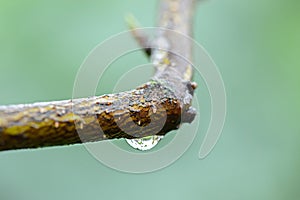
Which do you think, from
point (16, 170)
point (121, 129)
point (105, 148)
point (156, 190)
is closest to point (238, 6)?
point (156, 190)

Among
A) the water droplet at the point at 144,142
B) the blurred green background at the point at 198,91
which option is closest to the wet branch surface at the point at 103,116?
the water droplet at the point at 144,142

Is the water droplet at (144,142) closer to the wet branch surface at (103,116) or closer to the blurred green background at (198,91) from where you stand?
the wet branch surface at (103,116)

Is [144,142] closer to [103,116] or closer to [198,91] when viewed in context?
[103,116]

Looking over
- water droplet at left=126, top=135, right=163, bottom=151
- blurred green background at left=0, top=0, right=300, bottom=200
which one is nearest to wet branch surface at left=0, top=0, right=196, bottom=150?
water droplet at left=126, top=135, right=163, bottom=151

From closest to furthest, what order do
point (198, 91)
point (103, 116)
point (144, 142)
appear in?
point (103, 116) < point (144, 142) < point (198, 91)

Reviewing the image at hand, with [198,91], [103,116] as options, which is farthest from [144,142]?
[198,91]

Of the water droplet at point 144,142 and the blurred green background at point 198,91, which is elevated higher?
the blurred green background at point 198,91

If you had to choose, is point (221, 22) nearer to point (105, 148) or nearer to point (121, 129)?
point (105, 148)
